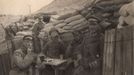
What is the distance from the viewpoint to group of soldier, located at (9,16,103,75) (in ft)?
24.1

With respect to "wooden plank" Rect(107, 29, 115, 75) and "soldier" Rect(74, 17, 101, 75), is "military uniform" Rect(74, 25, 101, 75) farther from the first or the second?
"wooden plank" Rect(107, 29, 115, 75)

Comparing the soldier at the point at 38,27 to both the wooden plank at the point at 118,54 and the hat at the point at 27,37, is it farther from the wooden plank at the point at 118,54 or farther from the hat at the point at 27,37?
the wooden plank at the point at 118,54

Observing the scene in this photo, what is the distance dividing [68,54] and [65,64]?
0.83ft

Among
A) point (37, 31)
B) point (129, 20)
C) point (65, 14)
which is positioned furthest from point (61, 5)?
point (129, 20)

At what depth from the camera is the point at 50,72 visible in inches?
317

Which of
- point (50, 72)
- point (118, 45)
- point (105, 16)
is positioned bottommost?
point (50, 72)

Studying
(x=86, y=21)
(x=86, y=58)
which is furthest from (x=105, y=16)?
(x=86, y=58)

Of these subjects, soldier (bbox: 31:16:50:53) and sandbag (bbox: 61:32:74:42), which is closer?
sandbag (bbox: 61:32:74:42)

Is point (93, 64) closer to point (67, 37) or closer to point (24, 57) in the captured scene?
point (67, 37)

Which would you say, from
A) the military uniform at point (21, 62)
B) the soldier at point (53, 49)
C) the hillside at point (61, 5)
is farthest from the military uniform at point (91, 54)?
the military uniform at point (21, 62)

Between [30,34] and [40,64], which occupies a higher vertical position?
[30,34]

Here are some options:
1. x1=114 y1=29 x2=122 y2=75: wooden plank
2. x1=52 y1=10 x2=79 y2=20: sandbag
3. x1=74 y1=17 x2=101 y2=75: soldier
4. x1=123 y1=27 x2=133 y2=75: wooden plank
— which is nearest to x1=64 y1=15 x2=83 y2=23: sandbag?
x1=52 y1=10 x2=79 y2=20: sandbag

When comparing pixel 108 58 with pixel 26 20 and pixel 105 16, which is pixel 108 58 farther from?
pixel 26 20

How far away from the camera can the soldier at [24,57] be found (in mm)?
8523
